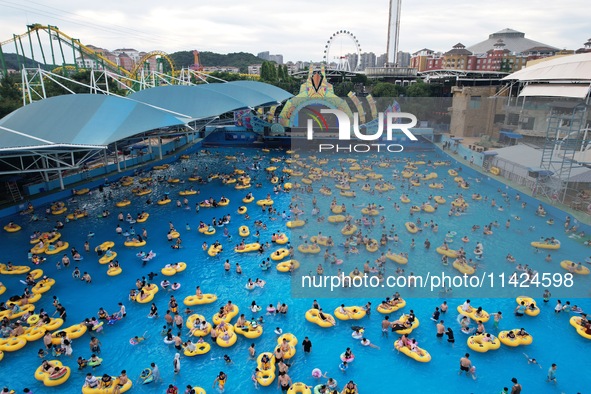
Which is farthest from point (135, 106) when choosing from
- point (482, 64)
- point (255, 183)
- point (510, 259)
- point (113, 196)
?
point (482, 64)

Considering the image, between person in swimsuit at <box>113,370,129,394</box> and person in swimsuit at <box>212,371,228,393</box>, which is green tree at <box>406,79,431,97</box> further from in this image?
person in swimsuit at <box>113,370,129,394</box>

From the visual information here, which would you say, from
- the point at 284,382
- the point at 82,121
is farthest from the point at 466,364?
the point at 82,121

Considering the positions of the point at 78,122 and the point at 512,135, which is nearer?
the point at 78,122

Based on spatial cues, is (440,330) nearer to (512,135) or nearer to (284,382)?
(284,382)

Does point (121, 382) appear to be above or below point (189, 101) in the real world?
below

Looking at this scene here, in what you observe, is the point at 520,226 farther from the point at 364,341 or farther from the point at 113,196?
the point at 113,196

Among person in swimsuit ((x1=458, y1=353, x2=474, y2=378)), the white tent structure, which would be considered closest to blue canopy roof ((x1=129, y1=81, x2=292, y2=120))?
the white tent structure
